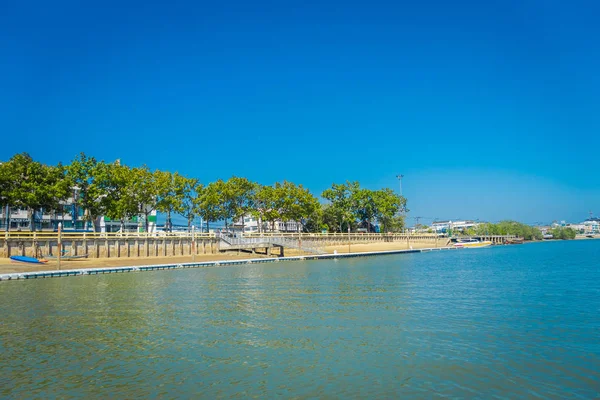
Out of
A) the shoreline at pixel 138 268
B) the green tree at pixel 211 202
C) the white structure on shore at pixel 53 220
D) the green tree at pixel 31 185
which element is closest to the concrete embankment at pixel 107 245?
the shoreline at pixel 138 268

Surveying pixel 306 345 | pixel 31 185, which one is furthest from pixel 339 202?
pixel 306 345

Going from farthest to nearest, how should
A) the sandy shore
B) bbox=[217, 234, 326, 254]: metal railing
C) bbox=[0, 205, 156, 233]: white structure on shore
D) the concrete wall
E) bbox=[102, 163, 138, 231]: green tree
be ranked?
bbox=[0, 205, 156, 233]: white structure on shore
bbox=[217, 234, 326, 254]: metal railing
bbox=[102, 163, 138, 231]: green tree
the concrete wall
the sandy shore

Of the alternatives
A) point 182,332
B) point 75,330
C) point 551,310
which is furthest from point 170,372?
point 551,310

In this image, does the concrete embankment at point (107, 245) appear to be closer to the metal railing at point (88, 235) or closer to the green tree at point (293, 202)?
the metal railing at point (88, 235)

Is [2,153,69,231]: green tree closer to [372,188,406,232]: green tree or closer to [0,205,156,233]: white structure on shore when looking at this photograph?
[0,205,156,233]: white structure on shore

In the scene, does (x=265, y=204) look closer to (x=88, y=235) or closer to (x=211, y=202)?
(x=211, y=202)

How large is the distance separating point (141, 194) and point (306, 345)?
66.1 m

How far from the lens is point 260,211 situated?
104m

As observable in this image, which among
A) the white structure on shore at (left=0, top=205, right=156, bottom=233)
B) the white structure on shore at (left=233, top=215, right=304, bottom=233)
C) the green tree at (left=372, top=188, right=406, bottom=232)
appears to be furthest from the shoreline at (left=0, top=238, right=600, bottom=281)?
the green tree at (left=372, top=188, right=406, bottom=232)

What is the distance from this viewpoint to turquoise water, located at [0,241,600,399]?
11.9 meters

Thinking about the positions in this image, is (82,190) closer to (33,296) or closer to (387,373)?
(33,296)

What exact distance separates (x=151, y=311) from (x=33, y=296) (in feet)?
38.5

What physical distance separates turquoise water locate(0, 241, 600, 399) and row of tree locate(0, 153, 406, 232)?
4484 cm

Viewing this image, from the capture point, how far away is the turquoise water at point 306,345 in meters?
11.9
